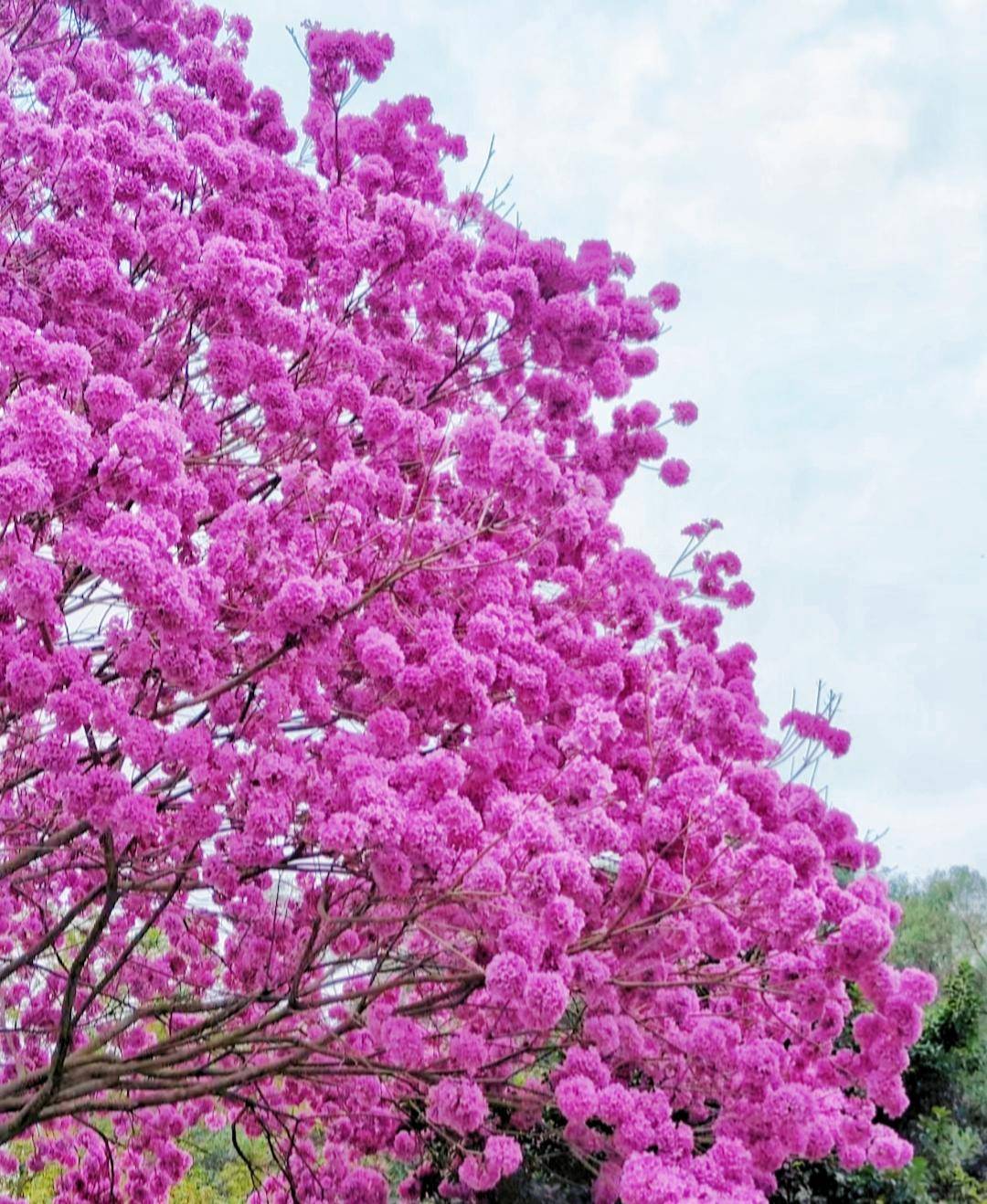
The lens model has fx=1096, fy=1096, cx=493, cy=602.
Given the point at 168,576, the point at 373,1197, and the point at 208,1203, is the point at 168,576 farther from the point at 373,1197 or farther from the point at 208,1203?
the point at 208,1203

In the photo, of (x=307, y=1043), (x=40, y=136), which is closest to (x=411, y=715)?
(x=307, y=1043)


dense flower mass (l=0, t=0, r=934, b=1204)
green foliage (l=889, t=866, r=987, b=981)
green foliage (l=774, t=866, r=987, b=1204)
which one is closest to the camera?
dense flower mass (l=0, t=0, r=934, b=1204)

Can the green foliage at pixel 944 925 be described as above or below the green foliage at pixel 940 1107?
above

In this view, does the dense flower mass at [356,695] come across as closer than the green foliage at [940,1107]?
Yes

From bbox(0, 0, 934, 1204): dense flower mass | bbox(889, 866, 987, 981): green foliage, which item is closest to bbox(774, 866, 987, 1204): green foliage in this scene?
bbox(889, 866, 987, 981): green foliage

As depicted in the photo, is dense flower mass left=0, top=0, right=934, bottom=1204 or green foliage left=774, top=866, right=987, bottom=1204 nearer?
dense flower mass left=0, top=0, right=934, bottom=1204

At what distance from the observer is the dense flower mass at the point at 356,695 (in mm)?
3711

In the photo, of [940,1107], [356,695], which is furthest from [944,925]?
[356,695]

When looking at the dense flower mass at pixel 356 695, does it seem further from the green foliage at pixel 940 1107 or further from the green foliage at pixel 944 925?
the green foliage at pixel 944 925

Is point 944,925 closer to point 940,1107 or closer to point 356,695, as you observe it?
point 940,1107

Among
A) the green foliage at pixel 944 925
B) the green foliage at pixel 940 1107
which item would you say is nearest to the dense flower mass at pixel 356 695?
the green foliage at pixel 940 1107

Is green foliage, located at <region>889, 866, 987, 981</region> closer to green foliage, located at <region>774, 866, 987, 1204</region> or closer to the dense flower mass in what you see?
green foliage, located at <region>774, 866, 987, 1204</region>

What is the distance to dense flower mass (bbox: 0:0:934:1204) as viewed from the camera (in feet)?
12.2

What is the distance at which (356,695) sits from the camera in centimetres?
467
